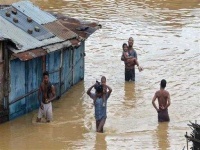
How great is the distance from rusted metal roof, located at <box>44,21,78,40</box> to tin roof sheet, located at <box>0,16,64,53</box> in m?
0.55

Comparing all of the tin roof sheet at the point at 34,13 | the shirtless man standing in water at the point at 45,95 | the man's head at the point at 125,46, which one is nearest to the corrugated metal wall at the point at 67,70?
the tin roof sheet at the point at 34,13

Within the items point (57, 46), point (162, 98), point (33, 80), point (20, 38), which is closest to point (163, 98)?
point (162, 98)

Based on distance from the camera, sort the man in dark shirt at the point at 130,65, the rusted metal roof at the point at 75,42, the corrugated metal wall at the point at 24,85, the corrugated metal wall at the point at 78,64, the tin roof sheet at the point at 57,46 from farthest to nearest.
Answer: the man in dark shirt at the point at 130,65 < the corrugated metal wall at the point at 78,64 < the rusted metal roof at the point at 75,42 < the tin roof sheet at the point at 57,46 < the corrugated metal wall at the point at 24,85

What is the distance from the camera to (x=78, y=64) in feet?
59.8

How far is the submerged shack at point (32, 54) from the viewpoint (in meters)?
Answer: 14.6

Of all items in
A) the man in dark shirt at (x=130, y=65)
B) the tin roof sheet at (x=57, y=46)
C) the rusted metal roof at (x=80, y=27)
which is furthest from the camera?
the man in dark shirt at (x=130, y=65)

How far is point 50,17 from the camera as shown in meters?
17.6

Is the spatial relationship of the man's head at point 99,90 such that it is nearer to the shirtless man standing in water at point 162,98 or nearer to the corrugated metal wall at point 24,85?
the shirtless man standing in water at point 162,98

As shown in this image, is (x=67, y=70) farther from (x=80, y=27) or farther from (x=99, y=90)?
(x=99, y=90)

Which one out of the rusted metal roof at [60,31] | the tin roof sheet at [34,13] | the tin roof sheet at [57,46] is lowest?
the tin roof sheet at [57,46]

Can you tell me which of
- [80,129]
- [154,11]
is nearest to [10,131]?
[80,129]

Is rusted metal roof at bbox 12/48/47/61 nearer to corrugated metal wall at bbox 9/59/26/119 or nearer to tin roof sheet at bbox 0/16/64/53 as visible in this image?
tin roof sheet at bbox 0/16/64/53

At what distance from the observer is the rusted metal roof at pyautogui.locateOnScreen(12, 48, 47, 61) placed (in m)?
14.2

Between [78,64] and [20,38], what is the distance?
3.41 metres
